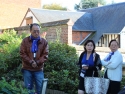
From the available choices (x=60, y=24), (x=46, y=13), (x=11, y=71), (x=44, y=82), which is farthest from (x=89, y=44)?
(x=46, y=13)

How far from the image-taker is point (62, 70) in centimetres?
745

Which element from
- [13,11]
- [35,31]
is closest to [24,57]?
[35,31]

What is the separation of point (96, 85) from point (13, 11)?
108ft

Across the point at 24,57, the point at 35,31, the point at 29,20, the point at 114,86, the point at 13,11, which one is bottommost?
the point at 114,86

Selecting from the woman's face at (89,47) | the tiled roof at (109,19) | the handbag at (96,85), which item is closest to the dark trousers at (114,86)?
the handbag at (96,85)

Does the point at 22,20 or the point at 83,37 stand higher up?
the point at 22,20

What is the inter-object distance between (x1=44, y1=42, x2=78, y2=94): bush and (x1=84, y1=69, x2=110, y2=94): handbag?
6.39 ft

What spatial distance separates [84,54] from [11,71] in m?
4.03

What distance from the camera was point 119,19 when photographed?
35594 mm

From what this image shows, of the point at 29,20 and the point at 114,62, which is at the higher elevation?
the point at 29,20

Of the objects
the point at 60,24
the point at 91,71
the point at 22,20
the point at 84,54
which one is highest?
the point at 22,20

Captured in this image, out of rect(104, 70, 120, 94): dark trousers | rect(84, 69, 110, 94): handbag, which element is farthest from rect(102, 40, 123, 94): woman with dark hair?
rect(84, 69, 110, 94): handbag

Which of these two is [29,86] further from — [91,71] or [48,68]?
[48,68]

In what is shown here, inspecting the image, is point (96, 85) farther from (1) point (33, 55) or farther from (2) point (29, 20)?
(2) point (29, 20)
